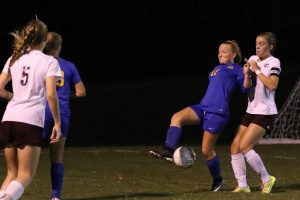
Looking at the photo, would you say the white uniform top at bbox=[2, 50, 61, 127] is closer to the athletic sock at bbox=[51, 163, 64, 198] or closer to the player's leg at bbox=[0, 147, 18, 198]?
the player's leg at bbox=[0, 147, 18, 198]

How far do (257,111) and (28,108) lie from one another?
3.53 m

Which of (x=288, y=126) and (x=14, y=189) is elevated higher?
(x=14, y=189)

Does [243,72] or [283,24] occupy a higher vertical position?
[243,72]

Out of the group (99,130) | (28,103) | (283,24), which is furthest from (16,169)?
(283,24)

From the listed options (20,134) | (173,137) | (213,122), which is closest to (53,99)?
(20,134)

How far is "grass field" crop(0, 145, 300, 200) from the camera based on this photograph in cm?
1062

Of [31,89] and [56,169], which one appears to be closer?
[31,89]

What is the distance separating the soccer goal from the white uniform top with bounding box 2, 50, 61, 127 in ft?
40.8

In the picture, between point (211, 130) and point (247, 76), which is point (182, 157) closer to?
point (211, 130)

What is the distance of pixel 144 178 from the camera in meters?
12.8

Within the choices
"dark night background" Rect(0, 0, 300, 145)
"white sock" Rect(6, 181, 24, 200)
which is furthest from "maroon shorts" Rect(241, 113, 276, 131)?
"dark night background" Rect(0, 0, 300, 145)

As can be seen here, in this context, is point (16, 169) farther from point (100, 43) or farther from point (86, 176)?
point (100, 43)

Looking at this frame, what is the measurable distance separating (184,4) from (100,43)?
119 inches

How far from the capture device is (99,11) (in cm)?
2980
